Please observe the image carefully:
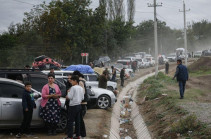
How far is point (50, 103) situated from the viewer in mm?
10367

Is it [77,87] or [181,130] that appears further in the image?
[181,130]

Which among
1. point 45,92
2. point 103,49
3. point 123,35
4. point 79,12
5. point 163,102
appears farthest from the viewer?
point 123,35

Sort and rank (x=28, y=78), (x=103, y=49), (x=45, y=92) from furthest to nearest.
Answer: (x=103, y=49), (x=28, y=78), (x=45, y=92)

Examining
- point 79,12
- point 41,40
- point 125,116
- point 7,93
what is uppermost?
point 79,12

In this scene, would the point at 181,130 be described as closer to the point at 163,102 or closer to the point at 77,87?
the point at 77,87

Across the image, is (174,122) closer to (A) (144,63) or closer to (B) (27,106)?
(B) (27,106)

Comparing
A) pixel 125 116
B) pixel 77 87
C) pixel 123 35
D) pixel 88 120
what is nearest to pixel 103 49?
pixel 123 35

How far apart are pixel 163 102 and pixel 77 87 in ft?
27.6

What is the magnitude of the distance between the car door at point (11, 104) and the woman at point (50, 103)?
27.7 inches

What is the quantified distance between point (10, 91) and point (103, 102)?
7.35 m

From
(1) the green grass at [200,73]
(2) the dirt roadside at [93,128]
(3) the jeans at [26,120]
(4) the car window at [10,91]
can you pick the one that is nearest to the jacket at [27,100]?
(3) the jeans at [26,120]

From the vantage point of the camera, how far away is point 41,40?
3775cm

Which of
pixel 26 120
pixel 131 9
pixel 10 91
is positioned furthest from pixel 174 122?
pixel 131 9

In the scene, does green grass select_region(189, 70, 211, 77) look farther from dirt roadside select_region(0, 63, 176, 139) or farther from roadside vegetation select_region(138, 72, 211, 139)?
dirt roadside select_region(0, 63, 176, 139)
